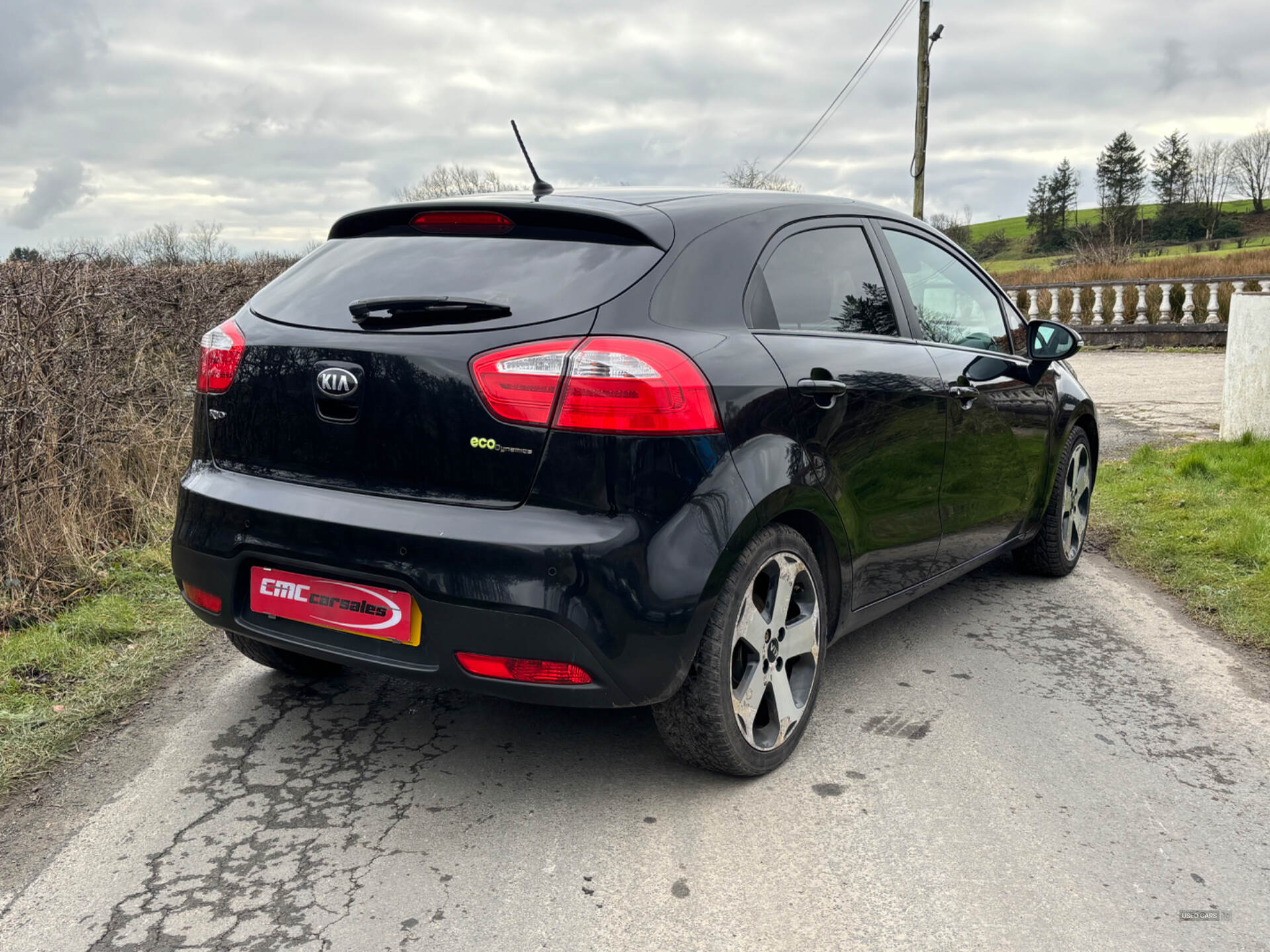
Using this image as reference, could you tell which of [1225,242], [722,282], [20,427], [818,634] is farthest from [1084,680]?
[1225,242]

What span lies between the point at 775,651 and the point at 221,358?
1.85m

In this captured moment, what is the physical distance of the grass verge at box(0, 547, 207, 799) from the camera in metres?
3.42

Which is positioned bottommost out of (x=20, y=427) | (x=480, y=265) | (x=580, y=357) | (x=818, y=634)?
(x=818, y=634)

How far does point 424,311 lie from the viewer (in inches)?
114

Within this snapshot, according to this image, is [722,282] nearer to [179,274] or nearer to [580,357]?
[580,357]

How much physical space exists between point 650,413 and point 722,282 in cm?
61

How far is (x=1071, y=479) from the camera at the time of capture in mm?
5371

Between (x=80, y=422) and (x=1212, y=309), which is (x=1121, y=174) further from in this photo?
(x=80, y=422)

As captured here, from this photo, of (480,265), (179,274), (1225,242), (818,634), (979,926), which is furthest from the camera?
(1225,242)

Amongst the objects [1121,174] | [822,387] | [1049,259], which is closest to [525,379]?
[822,387]

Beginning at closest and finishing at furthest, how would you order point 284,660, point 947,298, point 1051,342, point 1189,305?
point 284,660 → point 947,298 → point 1051,342 → point 1189,305

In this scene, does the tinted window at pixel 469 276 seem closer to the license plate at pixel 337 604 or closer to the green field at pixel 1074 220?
the license plate at pixel 337 604

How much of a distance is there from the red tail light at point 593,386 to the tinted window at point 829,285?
26.6 inches

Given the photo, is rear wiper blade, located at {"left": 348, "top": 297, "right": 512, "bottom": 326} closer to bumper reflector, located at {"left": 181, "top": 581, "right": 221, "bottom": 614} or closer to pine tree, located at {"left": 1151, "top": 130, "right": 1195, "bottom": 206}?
bumper reflector, located at {"left": 181, "top": 581, "right": 221, "bottom": 614}
